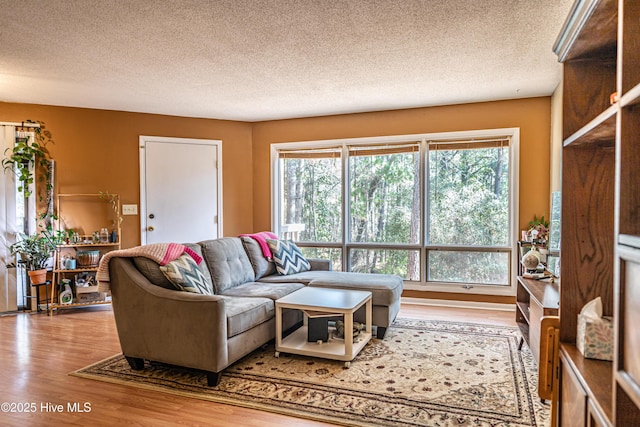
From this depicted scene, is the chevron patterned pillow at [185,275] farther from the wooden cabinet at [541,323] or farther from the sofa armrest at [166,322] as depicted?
the wooden cabinet at [541,323]

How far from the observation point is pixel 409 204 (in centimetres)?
493

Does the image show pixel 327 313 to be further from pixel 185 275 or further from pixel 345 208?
pixel 345 208

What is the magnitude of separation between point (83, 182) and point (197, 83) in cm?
213

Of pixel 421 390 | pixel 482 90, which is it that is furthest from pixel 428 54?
pixel 421 390

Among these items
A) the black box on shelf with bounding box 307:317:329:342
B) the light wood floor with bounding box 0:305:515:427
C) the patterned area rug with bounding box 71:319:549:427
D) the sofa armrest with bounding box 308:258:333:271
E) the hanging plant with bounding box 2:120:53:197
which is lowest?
the light wood floor with bounding box 0:305:515:427

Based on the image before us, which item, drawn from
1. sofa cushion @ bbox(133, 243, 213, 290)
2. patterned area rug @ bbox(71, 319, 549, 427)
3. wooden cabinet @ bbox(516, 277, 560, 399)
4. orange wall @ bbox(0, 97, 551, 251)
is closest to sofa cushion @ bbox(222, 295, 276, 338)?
patterned area rug @ bbox(71, 319, 549, 427)

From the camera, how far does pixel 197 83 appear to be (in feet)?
12.8

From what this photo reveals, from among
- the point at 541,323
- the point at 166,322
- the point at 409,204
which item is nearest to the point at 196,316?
the point at 166,322

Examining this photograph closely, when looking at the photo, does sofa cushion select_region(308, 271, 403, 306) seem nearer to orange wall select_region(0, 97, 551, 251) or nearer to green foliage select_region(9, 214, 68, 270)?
orange wall select_region(0, 97, 551, 251)

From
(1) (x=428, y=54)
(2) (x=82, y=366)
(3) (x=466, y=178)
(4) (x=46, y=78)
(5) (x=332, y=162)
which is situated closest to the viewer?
(2) (x=82, y=366)

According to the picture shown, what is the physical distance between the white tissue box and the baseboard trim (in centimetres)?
349

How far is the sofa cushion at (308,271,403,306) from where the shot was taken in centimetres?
342

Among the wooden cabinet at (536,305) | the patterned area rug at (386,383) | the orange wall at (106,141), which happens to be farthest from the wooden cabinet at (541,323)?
the orange wall at (106,141)

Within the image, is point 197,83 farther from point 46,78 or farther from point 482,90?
point 482,90
